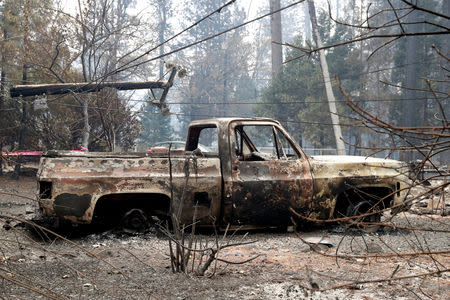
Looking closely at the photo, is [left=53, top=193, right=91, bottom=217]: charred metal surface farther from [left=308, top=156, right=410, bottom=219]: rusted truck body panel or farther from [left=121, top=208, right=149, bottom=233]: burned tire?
[left=308, top=156, right=410, bottom=219]: rusted truck body panel

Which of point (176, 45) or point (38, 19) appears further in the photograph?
point (176, 45)

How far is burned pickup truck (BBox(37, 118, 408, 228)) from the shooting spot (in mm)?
5641

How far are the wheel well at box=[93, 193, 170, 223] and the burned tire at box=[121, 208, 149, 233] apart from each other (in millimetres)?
126

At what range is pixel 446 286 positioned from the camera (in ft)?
13.2

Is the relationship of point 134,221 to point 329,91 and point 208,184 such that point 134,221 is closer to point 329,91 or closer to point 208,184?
point 208,184

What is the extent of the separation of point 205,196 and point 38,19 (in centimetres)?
1595

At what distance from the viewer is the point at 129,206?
247 inches

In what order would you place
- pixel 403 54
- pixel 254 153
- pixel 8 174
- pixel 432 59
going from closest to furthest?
pixel 254 153 < pixel 8 174 < pixel 432 59 < pixel 403 54

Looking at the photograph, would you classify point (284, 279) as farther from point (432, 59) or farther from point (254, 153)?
point (432, 59)

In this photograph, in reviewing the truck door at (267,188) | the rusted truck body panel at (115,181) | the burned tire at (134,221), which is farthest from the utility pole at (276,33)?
the burned tire at (134,221)

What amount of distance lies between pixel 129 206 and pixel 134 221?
0.25m

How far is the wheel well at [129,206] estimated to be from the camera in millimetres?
6188

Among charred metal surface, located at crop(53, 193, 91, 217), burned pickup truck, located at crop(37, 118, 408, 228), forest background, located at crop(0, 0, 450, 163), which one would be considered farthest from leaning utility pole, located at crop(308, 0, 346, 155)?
charred metal surface, located at crop(53, 193, 91, 217)

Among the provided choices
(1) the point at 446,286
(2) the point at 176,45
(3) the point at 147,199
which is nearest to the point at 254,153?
(3) the point at 147,199
